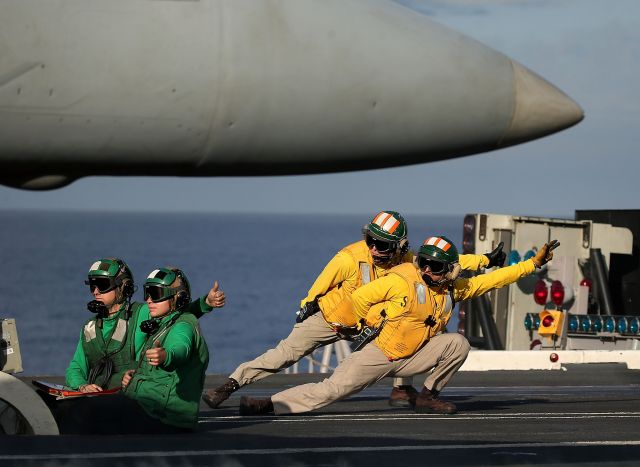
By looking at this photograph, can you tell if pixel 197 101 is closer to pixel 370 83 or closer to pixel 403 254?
pixel 370 83

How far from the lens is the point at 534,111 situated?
28.7 ft

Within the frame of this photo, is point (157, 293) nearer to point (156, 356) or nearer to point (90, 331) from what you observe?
point (90, 331)

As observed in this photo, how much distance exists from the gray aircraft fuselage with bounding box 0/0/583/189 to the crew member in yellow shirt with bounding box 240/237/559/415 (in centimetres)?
381

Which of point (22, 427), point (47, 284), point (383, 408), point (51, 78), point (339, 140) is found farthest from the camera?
→ point (47, 284)

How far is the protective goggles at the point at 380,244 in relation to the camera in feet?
42.3

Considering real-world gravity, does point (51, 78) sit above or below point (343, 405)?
above

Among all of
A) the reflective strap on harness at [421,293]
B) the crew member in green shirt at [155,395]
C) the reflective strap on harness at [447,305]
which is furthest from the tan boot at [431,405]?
the crew member in green shirt at [155,395]

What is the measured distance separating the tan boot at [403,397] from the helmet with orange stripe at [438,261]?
1.55 metres

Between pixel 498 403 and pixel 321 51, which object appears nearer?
pixel 321 51

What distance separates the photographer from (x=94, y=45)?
311 inches

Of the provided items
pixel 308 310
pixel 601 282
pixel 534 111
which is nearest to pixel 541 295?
pixel 601 282

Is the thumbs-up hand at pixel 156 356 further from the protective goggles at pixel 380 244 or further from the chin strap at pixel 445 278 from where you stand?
the protective goggles at pixel 380 244

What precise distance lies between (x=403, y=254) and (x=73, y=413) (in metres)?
3.62

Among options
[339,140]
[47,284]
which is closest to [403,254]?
[339,140]
